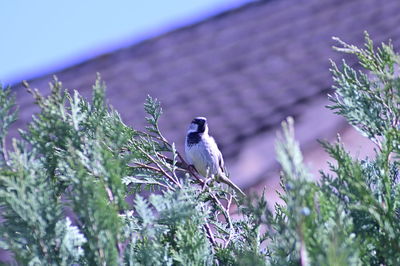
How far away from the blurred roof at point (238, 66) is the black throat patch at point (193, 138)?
1572 millimetres

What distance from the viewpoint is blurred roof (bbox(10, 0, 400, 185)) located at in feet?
24.2

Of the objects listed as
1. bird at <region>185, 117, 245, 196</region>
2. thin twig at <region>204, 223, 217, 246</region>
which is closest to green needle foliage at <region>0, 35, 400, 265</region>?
thin twig at <region>204, 223, 217, 246</region>

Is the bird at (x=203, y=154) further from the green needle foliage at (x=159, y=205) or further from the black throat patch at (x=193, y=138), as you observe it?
the green needle foliage at (x=159, y=205)

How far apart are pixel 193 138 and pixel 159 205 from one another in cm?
323

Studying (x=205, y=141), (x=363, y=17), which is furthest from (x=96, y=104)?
(x=363, y=17)

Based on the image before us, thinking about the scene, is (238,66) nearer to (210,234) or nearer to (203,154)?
(203,154)

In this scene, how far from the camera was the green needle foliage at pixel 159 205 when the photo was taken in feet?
5.28

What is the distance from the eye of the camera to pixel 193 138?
16.6 ft

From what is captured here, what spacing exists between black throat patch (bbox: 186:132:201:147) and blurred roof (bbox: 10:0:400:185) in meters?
1.57

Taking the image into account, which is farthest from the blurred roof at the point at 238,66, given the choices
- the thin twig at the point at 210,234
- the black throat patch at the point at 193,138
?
the thin twig at the point at 210,234

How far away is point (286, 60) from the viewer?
8.45 metres

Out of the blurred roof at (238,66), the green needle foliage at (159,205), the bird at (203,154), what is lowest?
the green needle foliage at (159,205)

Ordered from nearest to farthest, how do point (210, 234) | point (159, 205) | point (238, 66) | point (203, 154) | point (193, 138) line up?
point (159, 205)
point (210, 234)
point (203, 154)
point (193, 138)
point (238, 66)

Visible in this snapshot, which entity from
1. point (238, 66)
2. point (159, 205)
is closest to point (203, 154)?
point (159, 205)
